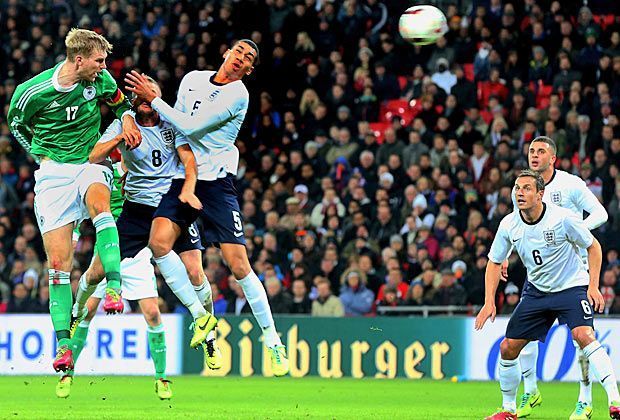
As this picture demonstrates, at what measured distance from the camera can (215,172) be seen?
39.5ft

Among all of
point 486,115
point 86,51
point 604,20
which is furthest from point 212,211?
point 604,20

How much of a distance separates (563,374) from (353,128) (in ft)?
21.4

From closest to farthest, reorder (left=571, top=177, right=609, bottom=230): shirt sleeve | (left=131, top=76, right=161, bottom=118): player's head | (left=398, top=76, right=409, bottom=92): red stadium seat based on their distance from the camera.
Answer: (left=571, top=177, right=609, bottom=230): shirt sleeve
(left=131, top=76, right=161, bottom=118): player's head
(left=398, top=76, right=409, bottom=92): red stadium seat

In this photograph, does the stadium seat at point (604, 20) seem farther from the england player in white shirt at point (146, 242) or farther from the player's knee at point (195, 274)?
the player's knee at point (195, 274)

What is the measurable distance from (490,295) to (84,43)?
396cm

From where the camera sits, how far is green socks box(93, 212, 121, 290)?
11109 millimetres

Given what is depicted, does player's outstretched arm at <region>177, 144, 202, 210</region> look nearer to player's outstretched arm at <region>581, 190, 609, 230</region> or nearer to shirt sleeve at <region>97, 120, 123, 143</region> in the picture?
shirt sleeve at <region>97, 120, 123, 143</region>

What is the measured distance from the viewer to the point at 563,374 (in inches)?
698

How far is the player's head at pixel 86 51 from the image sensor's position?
36.2 ft

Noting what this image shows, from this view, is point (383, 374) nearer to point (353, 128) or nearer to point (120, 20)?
point (353, 128)

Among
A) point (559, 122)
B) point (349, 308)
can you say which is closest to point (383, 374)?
point (349, 308)

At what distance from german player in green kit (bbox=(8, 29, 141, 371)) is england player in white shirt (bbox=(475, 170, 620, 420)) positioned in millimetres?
3325

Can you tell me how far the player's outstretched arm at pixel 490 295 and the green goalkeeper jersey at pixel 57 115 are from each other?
11.8 feet

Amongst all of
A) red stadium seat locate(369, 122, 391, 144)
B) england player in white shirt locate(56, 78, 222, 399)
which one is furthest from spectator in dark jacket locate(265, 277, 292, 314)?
england player in white shirt locate(56, 78, 222, 399)
